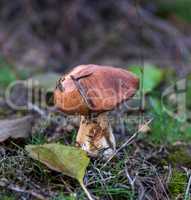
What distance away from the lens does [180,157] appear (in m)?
2.23

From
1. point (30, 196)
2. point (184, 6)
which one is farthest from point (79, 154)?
point (184, 6)

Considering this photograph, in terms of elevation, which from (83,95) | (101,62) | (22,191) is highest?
(83,95)

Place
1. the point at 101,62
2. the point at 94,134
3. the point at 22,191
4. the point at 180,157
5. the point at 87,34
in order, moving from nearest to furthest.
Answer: the point at 22,191
the point at 94,134
the point at 180,157
the point at 101,62
the point at 87,34

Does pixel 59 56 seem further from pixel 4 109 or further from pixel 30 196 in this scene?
pixel 30 196

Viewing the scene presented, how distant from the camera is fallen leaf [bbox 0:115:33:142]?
201cm

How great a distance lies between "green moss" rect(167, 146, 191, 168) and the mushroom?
0.38 m

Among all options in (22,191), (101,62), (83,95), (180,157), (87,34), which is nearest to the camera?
(22,191)

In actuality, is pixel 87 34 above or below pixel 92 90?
below

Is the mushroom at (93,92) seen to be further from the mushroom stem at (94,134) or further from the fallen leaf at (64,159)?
the fallen leaf at (64,159)

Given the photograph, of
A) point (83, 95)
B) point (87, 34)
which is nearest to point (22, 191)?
point (83, 95)

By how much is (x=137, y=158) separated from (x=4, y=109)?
1.19 meters

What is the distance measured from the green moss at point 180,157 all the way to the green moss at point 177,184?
19 centimetres

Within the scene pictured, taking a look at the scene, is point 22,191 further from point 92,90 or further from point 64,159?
point 92,90

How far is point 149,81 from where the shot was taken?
11.1 ft
